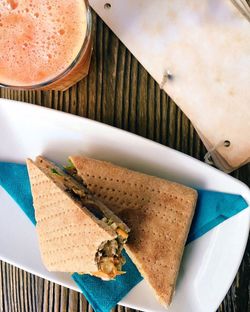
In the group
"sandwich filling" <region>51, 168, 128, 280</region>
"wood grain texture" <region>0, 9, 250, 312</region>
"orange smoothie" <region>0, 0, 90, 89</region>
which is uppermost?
"orange smoothie" <region>0, 0, 90, 89</region>

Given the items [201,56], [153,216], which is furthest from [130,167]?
[201,56]

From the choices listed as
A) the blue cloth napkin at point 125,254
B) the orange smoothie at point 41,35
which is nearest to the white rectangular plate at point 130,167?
the blue cloth napkin at point 125,254

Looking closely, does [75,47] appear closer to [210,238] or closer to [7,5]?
[7,5]

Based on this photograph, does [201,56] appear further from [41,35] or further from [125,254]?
[125,254]

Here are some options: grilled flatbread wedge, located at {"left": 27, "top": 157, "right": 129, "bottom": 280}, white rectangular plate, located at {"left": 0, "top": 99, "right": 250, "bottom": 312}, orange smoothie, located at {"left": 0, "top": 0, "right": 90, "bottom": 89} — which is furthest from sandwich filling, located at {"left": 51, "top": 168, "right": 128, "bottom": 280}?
orange smoothie, located at {"left": 0, "top": 0, "right": 90, "bottom": 89}

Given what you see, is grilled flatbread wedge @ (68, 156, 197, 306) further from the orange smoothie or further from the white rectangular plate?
the orange smoothie

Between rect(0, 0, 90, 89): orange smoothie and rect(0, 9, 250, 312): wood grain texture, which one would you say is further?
rect(0, 9, 250, 312): wood grain texture

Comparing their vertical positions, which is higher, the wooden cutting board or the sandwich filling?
the wooden cutting board

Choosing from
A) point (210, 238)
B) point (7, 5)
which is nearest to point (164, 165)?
point (210, 238)
